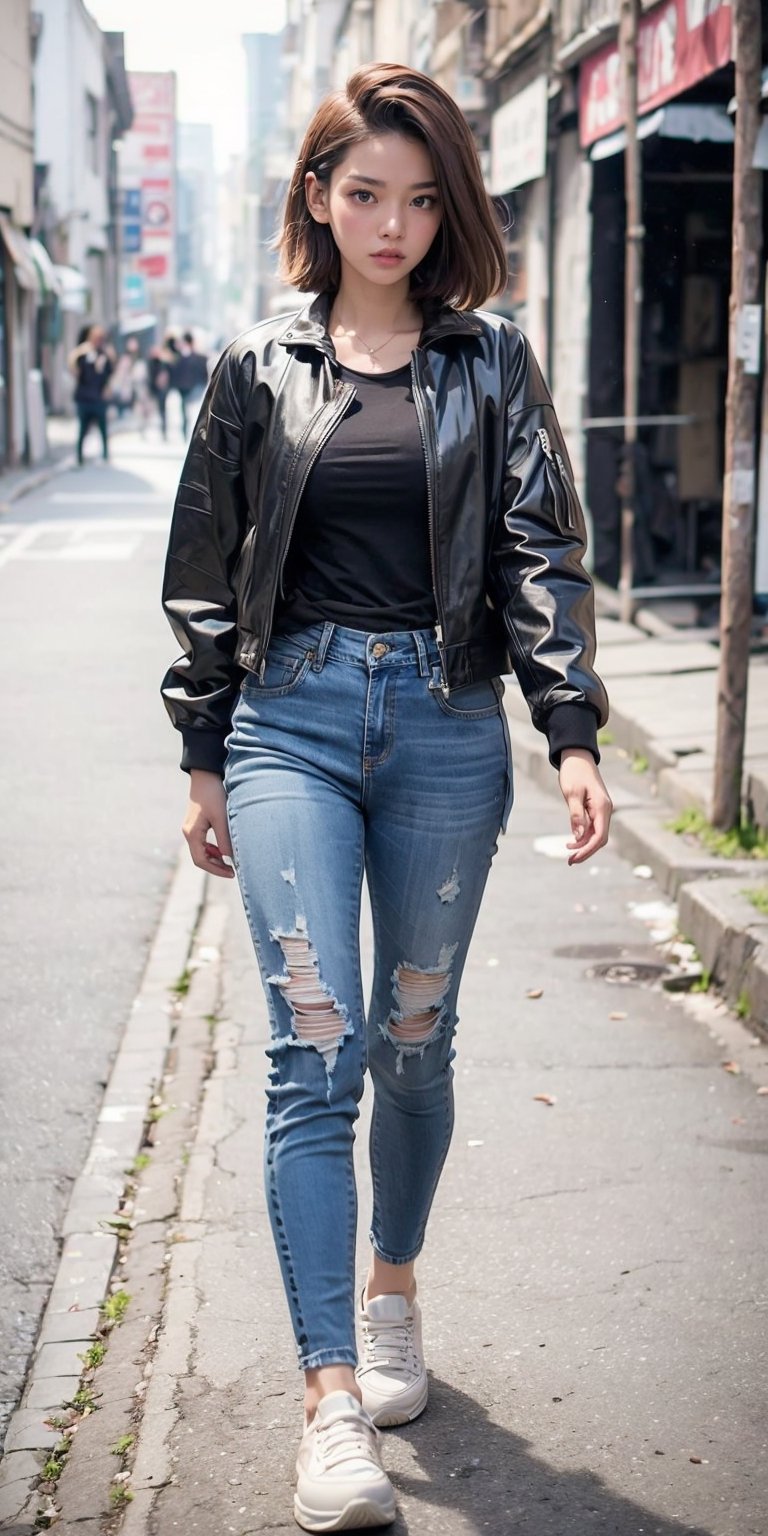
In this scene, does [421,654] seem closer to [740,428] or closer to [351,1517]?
[351,1517]

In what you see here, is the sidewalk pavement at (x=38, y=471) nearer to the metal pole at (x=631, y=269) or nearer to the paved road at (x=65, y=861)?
the paved road at (x=65, y=861)

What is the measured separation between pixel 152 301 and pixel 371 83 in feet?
366

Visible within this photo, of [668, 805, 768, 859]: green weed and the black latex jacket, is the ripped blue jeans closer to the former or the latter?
the black latex jacket

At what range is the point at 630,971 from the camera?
6270 millimetres

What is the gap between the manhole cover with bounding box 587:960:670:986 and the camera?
20.2 feet

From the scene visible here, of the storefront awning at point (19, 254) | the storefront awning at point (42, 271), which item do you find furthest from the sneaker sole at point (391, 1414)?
the storefront awning at point (42, 271)

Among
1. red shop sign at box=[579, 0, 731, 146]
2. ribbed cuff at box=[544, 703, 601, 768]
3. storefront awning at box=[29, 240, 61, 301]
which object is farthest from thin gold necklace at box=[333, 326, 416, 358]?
storefront awning at box=[29, 240, 61, 301]

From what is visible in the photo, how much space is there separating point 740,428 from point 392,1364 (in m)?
4.51

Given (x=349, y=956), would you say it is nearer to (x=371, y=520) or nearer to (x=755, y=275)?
(x=371, y=520)

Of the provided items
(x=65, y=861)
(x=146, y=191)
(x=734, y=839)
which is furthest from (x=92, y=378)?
(x=146, y=191)

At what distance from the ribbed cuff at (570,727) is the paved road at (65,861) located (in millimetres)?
1583

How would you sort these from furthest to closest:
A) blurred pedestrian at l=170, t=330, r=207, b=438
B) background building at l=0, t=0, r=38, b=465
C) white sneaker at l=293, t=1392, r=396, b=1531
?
blurred pedestrian at l=170, t=330, r=207, b=438, background building at l=0, t=0, r=38, b=465, white sneaker at l=293, t=1392, r=396, b=1531

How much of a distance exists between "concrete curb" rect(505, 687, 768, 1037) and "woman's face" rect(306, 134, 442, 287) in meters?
2.99

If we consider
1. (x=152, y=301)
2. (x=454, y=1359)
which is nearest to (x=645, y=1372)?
(x=454, y=1359)
